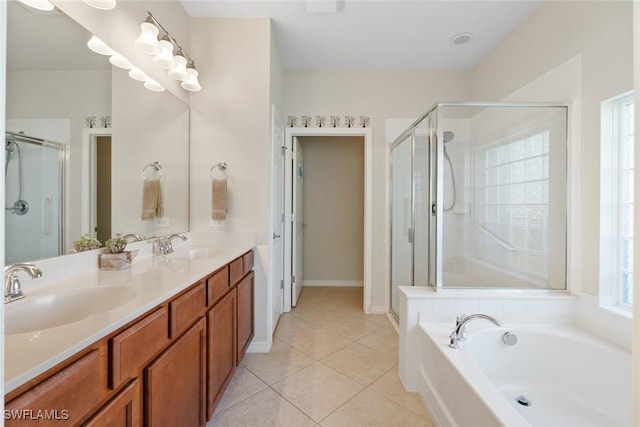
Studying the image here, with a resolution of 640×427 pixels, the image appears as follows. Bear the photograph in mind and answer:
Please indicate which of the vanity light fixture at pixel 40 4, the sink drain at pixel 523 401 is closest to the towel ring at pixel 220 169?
the vanity light fixture at pixel 40 4

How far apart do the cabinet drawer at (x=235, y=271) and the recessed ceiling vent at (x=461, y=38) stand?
2544 mm

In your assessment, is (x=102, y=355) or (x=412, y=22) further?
(x=412, y=22)

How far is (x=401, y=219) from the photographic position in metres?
2.86

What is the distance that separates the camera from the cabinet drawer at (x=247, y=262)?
78.0 inches

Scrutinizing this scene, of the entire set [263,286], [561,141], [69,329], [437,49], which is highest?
[437,49]

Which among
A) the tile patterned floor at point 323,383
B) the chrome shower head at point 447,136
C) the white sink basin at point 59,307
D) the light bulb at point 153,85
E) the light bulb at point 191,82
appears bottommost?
the tile patterned floor at point 323,383

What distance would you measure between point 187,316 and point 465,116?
212 cm

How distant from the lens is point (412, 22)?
230cm

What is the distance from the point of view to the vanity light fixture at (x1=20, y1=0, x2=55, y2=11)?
112cm

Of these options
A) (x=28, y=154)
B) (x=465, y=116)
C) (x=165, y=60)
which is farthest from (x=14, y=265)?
(x=465, y=116)

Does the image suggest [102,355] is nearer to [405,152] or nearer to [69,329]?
[69,329]

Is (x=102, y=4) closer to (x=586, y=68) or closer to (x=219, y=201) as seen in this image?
(x=219, y=201)

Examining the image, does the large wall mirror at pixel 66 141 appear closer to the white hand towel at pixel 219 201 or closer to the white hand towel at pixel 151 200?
the white hand towel at pixel 151 200

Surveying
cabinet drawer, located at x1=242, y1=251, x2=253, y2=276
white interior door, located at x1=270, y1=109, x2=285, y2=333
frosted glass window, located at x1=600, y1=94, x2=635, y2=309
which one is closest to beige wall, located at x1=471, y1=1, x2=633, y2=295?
frosted glass window, located at x1=600, y1=94, x2=635, y2=309
